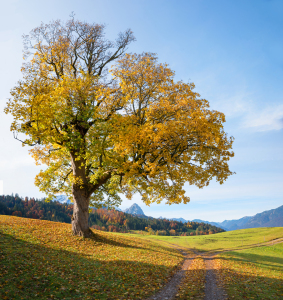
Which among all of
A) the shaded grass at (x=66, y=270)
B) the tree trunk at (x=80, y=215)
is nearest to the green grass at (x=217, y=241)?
the tree trunk at (x=80, y=215)

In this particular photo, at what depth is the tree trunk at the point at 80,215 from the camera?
21.1 m

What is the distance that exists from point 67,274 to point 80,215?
10.2 metres

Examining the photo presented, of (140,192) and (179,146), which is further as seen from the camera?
(140,192)

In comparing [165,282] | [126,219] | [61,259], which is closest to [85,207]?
[61,259]

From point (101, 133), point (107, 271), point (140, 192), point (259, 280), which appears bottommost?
point (259, 280)

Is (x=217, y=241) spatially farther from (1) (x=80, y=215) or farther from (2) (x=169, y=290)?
(2) (x=169, y=290)

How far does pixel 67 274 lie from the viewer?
11.3m

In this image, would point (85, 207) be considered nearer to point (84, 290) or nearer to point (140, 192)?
point (140, 192)

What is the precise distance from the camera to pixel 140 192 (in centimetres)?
2367

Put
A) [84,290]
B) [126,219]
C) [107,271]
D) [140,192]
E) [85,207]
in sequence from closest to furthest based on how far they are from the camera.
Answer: [84,290]
[107,271]
[85,207]
[140,192]
[126,219]

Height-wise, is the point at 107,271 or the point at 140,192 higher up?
the point at 140,192

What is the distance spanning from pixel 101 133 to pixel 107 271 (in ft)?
34.0

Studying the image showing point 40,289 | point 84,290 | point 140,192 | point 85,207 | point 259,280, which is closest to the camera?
point 40,289

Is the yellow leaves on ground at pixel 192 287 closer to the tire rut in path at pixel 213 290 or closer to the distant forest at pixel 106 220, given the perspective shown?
the tire rut in path at pixel 213 290
